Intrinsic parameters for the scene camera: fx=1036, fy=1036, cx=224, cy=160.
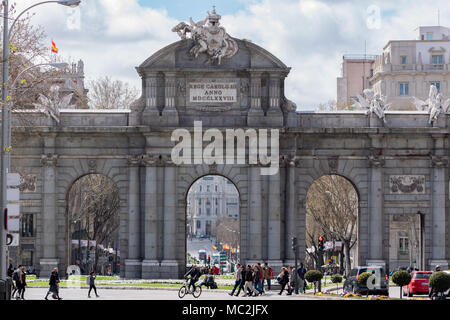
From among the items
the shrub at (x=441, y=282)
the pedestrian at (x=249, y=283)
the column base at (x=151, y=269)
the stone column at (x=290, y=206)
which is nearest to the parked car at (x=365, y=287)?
the pedestrian at (x=249, y=283)

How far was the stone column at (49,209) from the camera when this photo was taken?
6320 cm

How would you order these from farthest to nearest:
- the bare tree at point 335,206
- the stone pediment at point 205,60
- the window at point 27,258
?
the window at point 27,258, the bare tree at point 335,206, the stone pediment at point 205,60

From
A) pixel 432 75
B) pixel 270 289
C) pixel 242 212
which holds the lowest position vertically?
pixel 270 289

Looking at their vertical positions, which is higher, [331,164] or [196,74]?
[196,74]

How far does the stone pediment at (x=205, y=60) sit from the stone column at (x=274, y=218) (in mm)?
6681

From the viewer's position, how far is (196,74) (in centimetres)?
6272

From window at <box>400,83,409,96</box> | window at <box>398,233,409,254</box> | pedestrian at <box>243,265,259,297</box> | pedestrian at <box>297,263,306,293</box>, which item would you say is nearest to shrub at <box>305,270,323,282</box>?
pedestrian at <box>297,263,306,293</box>

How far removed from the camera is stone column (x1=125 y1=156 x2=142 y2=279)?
6297 cm

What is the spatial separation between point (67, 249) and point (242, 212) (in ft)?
36.6

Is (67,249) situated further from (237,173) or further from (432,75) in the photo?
(432,75)

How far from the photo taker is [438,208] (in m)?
64.0

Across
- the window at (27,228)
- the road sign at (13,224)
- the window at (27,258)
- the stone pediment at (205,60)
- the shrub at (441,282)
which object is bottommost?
the window at (27,258)

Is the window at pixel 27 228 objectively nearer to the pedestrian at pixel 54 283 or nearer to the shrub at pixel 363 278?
the pedestrian at pixel 54 283
